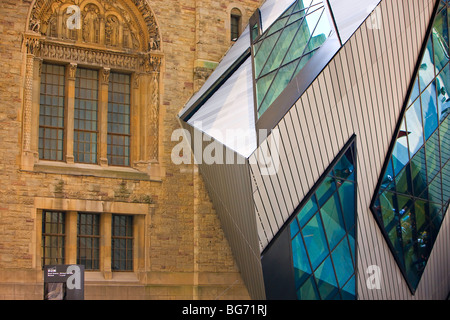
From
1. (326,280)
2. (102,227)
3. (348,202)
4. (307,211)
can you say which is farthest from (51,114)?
(326,280)

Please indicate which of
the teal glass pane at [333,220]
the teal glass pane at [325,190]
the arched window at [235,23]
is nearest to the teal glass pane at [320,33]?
the teal glass pane at [325,190]

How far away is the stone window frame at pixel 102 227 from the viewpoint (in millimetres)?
31375

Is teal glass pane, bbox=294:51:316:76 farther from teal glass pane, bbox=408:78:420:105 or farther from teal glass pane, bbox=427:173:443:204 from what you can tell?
teal glass pane, bbox=427:173:443:204

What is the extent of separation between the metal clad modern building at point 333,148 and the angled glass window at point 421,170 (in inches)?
2.0

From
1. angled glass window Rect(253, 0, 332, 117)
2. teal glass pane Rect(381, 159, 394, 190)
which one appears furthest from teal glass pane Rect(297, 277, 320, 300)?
angled glass window Rect(253, 0, 332, 117)

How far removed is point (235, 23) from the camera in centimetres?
3694

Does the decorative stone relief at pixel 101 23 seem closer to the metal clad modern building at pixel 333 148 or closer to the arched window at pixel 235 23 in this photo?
the metal clad modern building at pixel 333 148

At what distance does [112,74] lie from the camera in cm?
3450

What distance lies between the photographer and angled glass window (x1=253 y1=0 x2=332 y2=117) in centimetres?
2927

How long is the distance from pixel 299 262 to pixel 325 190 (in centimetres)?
233

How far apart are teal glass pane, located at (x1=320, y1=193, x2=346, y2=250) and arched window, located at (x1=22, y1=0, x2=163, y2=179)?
23.6 feet

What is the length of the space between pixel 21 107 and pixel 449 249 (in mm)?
15808

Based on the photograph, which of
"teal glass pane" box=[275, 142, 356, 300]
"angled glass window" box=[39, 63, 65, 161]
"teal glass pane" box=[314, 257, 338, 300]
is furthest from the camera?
"angled glass window" box=[39, 63, 65, 161]

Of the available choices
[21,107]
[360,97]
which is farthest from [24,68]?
[360,97]
